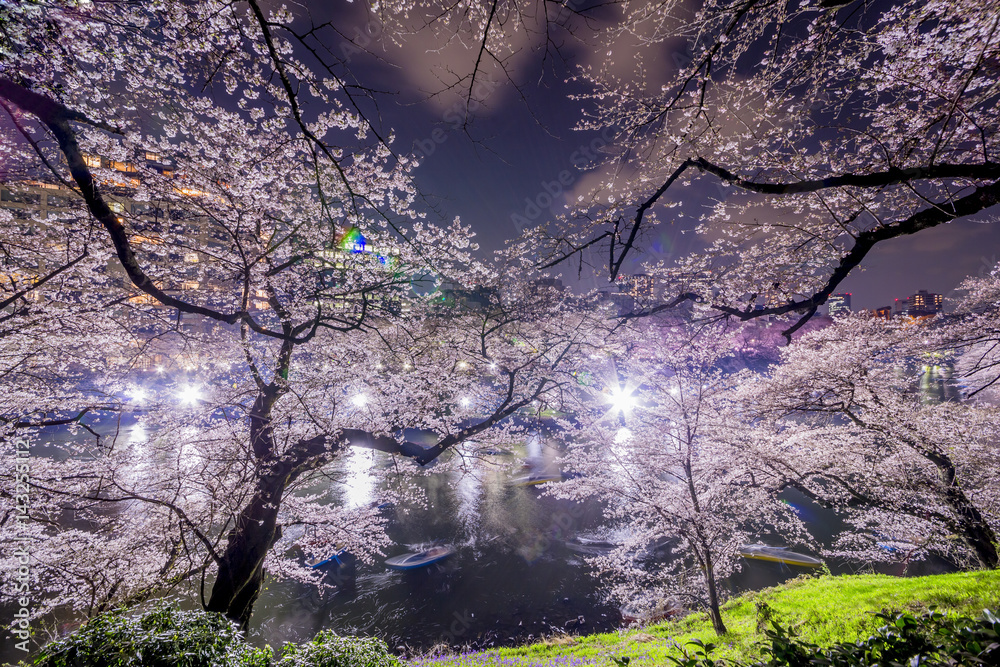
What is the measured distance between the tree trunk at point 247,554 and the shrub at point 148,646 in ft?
7.96

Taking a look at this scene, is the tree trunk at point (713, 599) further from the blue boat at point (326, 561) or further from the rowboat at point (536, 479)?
the rowboat at point (536, 479)

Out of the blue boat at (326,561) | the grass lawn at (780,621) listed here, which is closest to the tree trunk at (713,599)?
the grass lawn at (780,621)

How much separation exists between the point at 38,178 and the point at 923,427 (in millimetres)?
18097

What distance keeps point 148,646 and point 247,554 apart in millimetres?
3748

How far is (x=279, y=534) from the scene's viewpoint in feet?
23.3

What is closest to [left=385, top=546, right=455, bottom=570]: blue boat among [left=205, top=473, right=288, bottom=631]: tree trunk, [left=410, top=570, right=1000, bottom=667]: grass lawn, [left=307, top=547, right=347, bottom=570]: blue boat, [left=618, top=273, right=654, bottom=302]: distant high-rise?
[left=307, top=547, right=347, bottom=570]: blue boat

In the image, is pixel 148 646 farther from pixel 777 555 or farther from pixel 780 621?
pixel 777 555

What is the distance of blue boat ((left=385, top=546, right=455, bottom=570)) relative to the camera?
484 inches

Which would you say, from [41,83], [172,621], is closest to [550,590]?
[172,621]

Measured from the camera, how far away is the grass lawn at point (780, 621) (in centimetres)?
468

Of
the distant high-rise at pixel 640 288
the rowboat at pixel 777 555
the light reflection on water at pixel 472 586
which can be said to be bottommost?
the rowboat at pixel 777 555

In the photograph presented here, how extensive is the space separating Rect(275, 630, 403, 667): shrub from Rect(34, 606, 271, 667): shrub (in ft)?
0.86

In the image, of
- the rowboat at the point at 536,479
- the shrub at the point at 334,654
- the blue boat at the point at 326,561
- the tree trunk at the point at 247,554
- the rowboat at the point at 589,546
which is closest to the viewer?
the shrub at the point at 334,654

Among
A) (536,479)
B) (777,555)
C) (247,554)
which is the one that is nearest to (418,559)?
(247,554)
